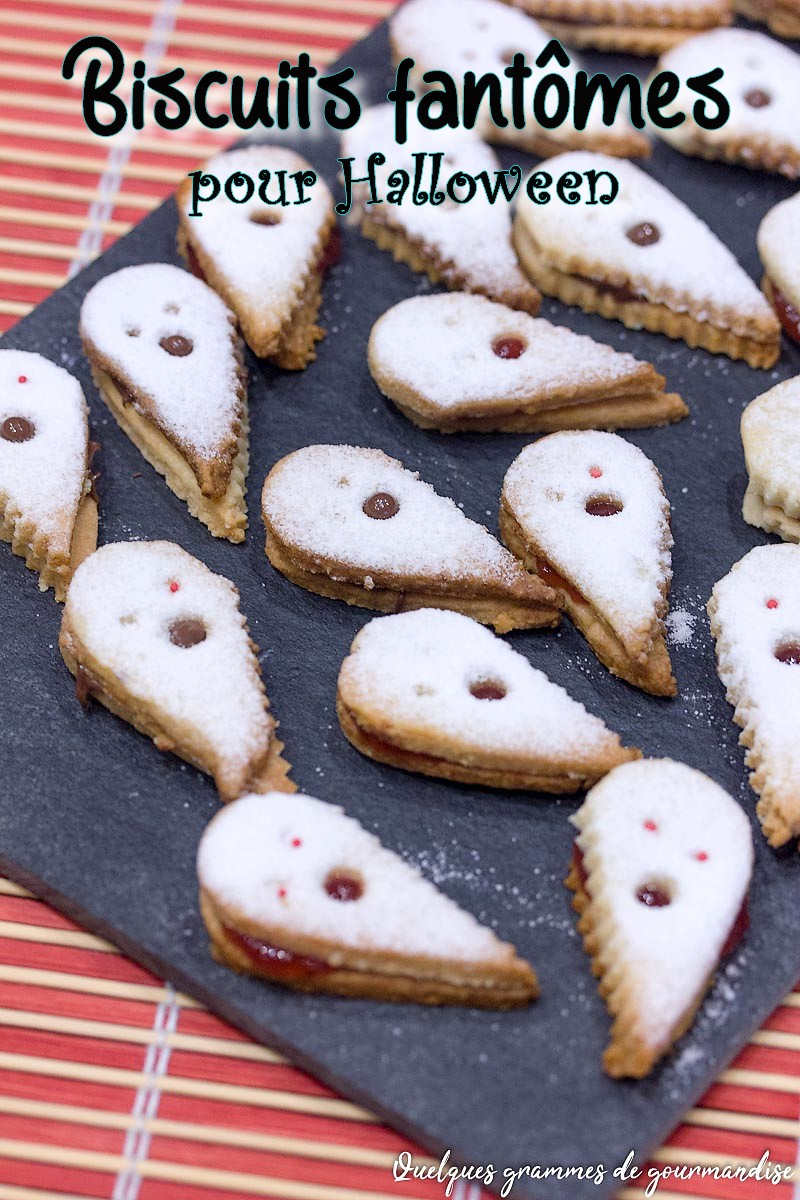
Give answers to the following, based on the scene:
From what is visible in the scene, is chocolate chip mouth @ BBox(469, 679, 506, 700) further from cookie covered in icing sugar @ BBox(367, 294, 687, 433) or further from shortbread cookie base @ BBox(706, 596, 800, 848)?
cookie covered in icing sugar @ BBox(367, 294, 687, 433)

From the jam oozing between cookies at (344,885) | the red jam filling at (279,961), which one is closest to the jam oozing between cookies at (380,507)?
the jam oozing between cookies at (344,885)

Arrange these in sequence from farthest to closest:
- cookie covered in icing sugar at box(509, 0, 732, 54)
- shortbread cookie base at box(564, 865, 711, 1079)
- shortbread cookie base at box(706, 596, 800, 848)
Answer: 1. cookie covered in icing sugar at box(509, 0, 732, 54)
2. shortbread cookie base at box(706, 596, 800, 848)
3. shortbread cookie base at box(564, 865, 711, 1079)

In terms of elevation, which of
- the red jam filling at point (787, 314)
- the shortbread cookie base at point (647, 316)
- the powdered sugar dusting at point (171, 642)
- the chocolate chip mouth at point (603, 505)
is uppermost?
the red jam filling at point (787, 314)

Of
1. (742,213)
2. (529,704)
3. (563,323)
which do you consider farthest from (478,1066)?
(742,213)

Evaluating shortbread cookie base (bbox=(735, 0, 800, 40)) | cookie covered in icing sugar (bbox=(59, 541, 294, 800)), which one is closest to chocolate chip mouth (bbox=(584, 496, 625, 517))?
cookie covered in icing sugar (bbox=(59, 541, 294, 800))

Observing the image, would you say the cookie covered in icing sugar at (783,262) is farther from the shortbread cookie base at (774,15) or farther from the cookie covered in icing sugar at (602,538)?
the shortbread cookie base at (774,15)

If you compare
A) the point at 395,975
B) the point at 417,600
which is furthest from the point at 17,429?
the point at 395,975
